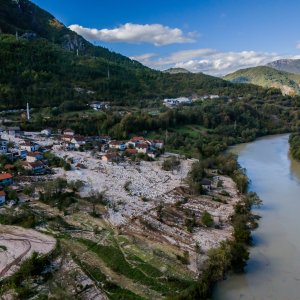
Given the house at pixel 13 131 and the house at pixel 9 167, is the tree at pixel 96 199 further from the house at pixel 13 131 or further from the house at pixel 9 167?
the house at pixel 13 131

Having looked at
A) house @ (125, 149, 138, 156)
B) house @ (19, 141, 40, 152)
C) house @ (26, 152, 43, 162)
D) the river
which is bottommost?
the river

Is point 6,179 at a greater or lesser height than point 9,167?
lesser

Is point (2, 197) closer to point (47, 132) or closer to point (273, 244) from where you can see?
point (273, 244)

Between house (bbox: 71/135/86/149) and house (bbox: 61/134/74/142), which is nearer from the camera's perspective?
house (bbox: 71/135/86/149)

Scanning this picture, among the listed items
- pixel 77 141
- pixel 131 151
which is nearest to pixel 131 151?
pixel 131 151

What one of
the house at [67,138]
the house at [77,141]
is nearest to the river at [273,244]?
the house at [77,141]

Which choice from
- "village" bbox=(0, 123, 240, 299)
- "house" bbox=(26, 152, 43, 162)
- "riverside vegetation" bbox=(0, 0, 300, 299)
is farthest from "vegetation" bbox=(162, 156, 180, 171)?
"house" bbox=(26, 152, 43, 162)

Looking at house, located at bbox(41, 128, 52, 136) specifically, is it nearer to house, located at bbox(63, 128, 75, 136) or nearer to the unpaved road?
house, located at bbox(63, 128, 75, 136)
